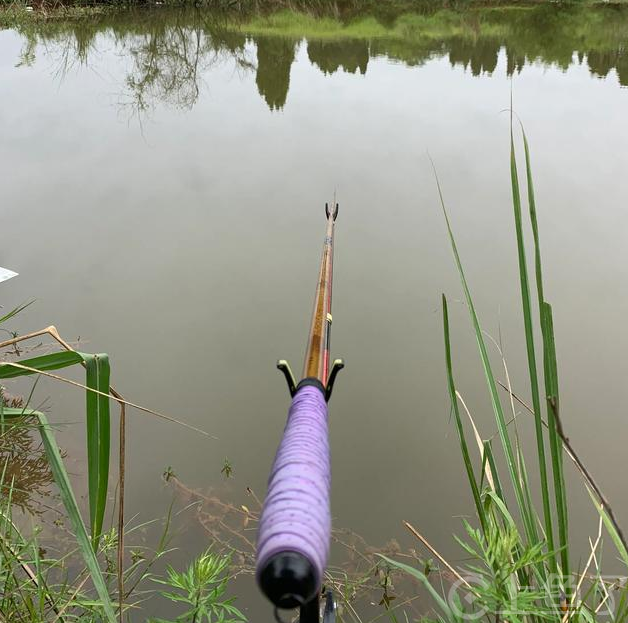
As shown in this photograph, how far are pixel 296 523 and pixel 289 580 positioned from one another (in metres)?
0.03

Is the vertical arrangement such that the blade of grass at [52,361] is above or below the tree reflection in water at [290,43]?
below

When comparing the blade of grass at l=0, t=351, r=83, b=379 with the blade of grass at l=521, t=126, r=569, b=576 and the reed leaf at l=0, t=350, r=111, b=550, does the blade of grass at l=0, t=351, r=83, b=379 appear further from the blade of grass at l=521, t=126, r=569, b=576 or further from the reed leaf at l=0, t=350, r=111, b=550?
the blade of grass at l=521, t=126, r=569, b=576

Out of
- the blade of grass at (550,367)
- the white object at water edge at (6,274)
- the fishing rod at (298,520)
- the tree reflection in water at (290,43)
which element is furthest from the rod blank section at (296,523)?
the tree reflection in water at (290,43)

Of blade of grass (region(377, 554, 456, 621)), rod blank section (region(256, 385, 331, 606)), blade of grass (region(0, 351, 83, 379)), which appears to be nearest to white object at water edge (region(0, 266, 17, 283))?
blade of grass (region(0, 351, 83, 379))

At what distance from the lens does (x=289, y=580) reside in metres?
0.34

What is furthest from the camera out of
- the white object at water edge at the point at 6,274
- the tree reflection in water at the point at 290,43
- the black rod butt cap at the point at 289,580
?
the tree reflection in water at the point at 290,43

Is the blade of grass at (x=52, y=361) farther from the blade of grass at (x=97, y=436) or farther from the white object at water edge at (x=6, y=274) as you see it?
the white object at water edge at (x=6, y=274)

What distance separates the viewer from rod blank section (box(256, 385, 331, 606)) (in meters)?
0.34

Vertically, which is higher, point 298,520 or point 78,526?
point 298,520

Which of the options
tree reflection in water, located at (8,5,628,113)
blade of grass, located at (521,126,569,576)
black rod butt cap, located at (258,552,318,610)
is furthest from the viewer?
tree reflection in water, located at (8,5,628,113)

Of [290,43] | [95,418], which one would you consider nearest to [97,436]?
[95,418]

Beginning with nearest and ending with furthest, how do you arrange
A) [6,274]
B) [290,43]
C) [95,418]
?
[95,418], [6,274], [290,43]

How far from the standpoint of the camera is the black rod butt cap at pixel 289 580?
340 millimetres

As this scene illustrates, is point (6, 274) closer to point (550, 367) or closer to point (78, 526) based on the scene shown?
point (78, 526)
